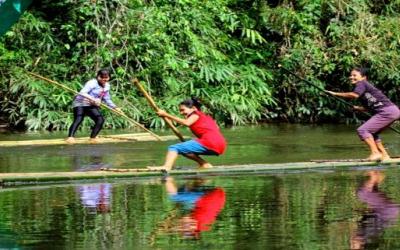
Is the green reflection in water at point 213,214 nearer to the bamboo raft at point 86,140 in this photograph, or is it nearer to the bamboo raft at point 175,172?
the bamboo raft at point 175,172

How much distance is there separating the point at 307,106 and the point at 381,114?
10700 mm

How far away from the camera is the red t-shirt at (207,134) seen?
12.8 meters

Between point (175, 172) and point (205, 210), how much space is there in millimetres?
2745

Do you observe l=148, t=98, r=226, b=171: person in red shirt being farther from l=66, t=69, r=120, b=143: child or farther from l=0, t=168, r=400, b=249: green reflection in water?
l=66, t=69, r=120, b=143: child

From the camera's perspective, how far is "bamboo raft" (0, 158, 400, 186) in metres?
11.5

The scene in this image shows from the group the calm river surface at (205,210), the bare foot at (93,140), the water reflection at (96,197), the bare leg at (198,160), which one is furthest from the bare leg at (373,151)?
the bare foot at (93,140)

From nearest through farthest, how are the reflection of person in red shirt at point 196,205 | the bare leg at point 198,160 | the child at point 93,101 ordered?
1. the reflection of person in red shirt at point 196,205
2. the bare leg at point 198,160
3. the child at point 93,101

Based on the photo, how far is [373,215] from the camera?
9281 millimetres

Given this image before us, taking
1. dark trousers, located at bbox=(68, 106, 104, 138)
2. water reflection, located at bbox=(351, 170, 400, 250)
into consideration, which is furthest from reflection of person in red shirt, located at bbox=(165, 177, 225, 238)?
dark trousers, located at bbox=(68, 106, 104, 138)

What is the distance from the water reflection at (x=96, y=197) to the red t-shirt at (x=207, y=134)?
1664 mm

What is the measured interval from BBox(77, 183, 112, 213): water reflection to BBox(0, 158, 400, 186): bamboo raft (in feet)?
1.04

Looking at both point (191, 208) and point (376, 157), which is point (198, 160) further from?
point (191, 208)

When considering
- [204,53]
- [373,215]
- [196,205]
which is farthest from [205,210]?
[204,53]

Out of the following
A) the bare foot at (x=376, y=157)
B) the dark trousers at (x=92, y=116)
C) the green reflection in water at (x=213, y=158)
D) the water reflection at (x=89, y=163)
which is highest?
the dark trousers at (x=92, y=116)
